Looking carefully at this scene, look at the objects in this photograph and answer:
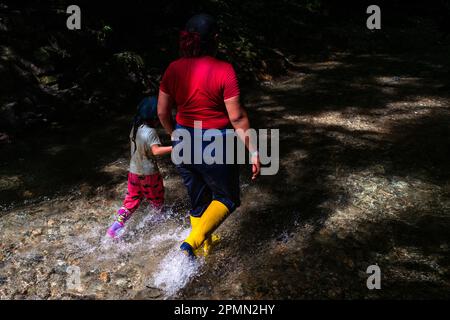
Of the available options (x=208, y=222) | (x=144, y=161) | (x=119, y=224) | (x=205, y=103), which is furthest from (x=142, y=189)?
(x=205, y=103)

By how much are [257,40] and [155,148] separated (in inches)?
369

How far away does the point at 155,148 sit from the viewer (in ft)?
12.8

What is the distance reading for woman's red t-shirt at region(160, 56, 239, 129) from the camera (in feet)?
10.3

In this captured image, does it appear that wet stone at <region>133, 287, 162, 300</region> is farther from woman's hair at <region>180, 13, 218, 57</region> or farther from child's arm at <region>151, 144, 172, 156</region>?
woman's hair at <region>180, 13, 218, 57</region>

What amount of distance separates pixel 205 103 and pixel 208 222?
1035 mm

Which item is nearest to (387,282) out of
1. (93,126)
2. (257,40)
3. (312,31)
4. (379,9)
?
(93,126)

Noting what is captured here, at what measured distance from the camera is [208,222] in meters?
3.50

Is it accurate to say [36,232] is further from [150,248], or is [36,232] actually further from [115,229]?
[150,248]

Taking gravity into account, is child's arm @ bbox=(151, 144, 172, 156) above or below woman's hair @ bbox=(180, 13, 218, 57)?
below

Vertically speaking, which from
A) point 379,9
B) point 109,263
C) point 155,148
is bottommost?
point 109,263

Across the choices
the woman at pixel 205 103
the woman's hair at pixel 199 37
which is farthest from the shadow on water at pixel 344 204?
the woman's hair at pixel 199 37

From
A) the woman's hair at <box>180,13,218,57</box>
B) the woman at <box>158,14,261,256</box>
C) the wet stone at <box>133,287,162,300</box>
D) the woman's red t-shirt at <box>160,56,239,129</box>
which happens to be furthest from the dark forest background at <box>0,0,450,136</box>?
the woman's hair at <box>180,13,218,57</box>

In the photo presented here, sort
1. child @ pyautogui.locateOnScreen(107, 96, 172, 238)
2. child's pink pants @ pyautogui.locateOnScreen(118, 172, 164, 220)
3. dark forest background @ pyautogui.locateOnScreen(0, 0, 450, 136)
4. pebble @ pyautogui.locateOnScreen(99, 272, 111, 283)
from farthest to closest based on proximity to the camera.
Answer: dark forest background @ pyautogui.locateOnScreen(0, 0, 450, 136) → child's pink pants @ pyautogui.locateOnScreen(118, 172, 164, 220) → child @ pyautogui.locateOnScreen(107, 96, 172, 238) → pebble @ pyautogui.locateOnScreen(99, 272, 111, 283)
